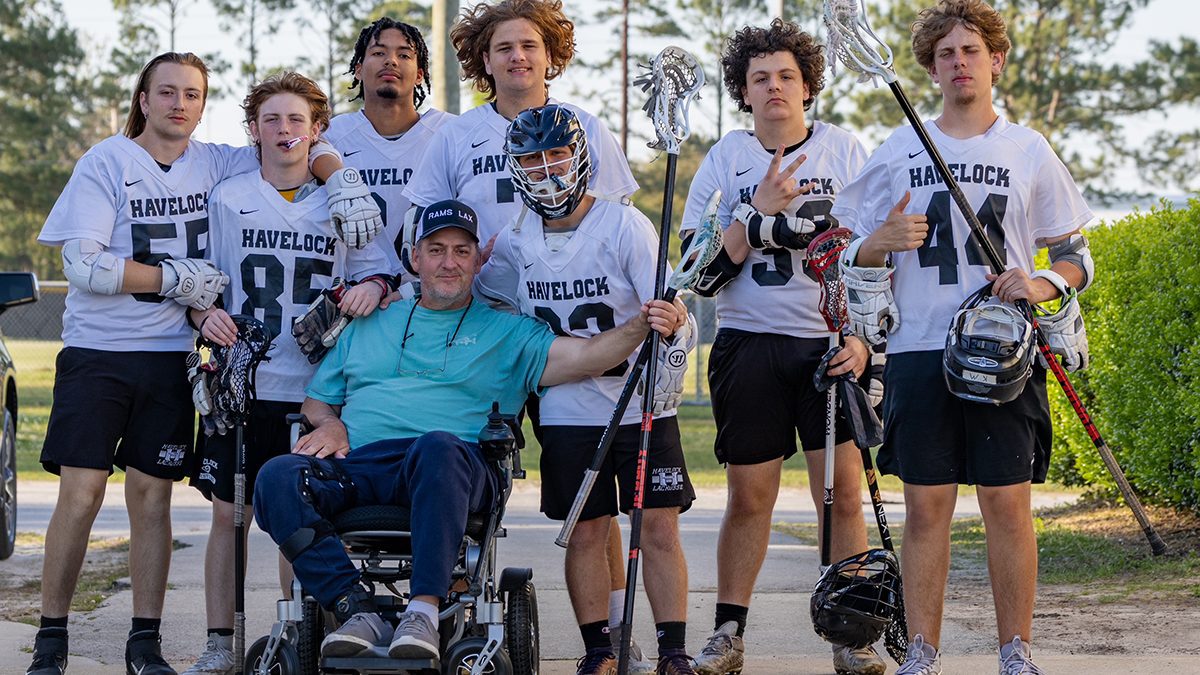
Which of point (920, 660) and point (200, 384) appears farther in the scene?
point (200, 384)

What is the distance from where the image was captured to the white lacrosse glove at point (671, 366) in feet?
15.9

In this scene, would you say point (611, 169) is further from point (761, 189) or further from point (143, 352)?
point (143, 352)

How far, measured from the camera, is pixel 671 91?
16.9 feet

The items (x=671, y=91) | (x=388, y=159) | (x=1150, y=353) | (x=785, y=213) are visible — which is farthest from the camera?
(x=1150, y=353)

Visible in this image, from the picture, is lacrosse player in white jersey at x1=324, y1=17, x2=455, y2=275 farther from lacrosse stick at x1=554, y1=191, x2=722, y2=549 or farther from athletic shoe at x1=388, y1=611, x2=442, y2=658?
athletic shoe at x1=388, y1=611, x2=442, y2=658

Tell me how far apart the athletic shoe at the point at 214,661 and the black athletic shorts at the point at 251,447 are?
508 millimetres

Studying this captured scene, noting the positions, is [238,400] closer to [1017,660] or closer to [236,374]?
[236,374]

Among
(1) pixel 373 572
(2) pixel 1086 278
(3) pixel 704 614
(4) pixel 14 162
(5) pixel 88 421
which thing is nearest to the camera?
(1) pixel 373 572

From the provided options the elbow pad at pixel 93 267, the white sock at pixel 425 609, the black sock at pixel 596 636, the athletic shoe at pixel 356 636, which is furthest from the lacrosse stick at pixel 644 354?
the elbow pad at pixel 93 267

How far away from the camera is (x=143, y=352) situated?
522cm

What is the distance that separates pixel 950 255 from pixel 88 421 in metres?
2.96

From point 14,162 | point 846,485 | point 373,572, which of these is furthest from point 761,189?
point 14,162

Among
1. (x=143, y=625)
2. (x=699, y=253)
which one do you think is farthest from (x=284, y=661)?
(x=699, y=253)

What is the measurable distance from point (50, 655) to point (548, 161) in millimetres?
2371
